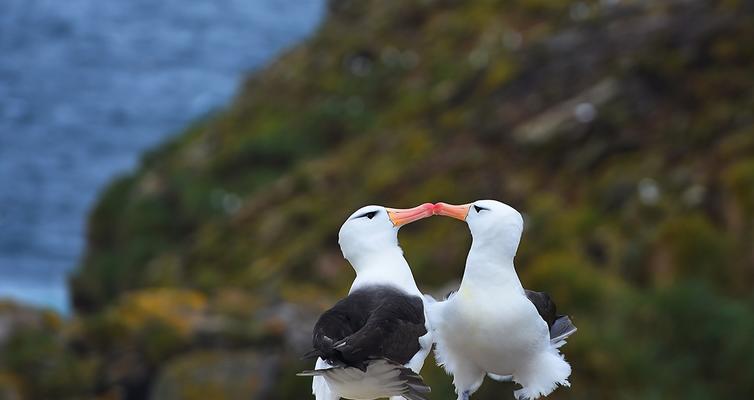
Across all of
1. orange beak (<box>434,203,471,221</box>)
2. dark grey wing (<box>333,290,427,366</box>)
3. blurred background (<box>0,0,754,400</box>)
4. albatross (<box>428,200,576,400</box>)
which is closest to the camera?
dark grey wing (<box>333,290,427,366</box>)

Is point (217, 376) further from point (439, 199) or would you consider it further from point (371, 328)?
point (439, 199)

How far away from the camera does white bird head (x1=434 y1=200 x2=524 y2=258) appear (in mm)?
4967

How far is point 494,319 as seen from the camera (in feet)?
15.9

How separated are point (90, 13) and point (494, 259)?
6438 cm

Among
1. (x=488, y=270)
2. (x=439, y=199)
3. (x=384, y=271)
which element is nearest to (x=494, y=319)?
(x=488, y=270)

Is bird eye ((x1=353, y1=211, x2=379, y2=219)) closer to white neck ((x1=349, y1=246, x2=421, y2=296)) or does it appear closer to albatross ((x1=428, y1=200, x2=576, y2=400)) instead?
white neck ((x1=349, y1=246, x2=421, y2=296))

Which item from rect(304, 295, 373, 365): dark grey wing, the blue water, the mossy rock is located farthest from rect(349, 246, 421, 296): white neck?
the blue water

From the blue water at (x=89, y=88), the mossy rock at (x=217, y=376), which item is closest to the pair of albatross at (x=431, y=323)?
the mossy rock at (x=217, y=376)

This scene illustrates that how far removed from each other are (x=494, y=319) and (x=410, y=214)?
0.67 m

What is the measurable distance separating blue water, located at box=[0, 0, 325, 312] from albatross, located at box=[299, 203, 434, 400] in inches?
1883

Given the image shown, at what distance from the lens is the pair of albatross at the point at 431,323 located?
477 cm

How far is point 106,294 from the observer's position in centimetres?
3391

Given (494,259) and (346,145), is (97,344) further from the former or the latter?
(346,145)

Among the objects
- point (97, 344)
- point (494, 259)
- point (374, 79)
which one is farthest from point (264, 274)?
point (494, 259)
